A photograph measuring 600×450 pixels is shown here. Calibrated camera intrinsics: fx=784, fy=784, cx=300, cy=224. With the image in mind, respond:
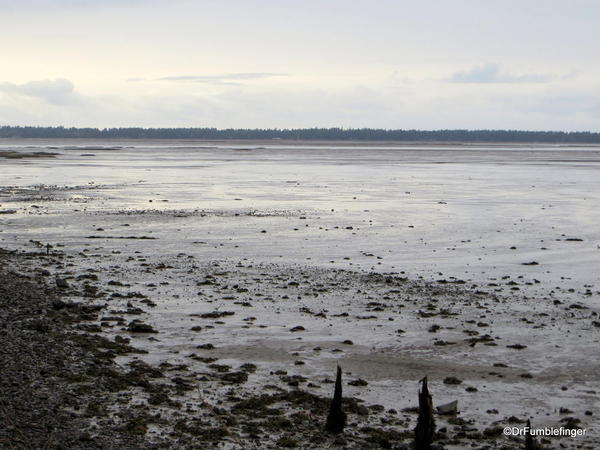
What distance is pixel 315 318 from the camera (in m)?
17.4

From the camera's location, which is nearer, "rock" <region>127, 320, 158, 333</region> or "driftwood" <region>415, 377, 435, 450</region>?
"driftwood" <region>415, 377, 435, 450</region>

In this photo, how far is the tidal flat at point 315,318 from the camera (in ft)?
37.1

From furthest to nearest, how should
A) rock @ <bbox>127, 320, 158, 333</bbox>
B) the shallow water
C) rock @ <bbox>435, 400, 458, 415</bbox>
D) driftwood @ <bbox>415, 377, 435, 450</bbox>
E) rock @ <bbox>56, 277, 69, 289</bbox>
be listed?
1. the shallow water
2. rock @ <bbox>56, 277, 69, 289</bbox>
3. rock @ <bbox>127, 320, 158, 333</bbox>
4. rock @ <bbox>435, 400, 458, 415</bbox>
5. driftwood @ <bbox>415, 377, 435, 450</bbox>

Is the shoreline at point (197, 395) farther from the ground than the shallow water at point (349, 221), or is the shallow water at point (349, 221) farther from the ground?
the shallow water at point (349, 221)

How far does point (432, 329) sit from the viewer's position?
644 inches

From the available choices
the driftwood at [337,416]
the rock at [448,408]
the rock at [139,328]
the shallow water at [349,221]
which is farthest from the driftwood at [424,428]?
the shallow water at [349,221]

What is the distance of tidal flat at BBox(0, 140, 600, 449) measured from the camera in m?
11.3

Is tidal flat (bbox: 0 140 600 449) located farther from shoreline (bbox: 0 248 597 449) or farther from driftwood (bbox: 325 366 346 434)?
driftwood (bbox: 325 366 346 434)

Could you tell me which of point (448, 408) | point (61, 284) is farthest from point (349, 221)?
point (448, 408)

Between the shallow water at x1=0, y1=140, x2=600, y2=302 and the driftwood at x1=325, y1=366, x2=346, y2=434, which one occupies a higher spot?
the shallow water at x1=0, y1=140, x2=600, y2=302

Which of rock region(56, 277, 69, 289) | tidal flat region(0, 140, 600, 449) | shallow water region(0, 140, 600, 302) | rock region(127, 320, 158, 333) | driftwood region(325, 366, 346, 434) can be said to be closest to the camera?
driftwood region(325, 366, 346, 434)

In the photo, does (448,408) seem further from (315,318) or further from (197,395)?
(315,318)

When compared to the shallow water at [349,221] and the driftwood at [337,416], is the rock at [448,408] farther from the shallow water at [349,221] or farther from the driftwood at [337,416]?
the shallow water at [349,221]

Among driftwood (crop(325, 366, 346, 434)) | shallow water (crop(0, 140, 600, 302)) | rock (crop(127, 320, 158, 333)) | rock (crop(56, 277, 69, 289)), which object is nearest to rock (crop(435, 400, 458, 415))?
driftwood (crop(325, 366, 346, 434))
